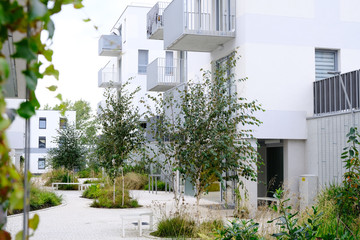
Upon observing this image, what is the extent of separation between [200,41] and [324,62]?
168 inches

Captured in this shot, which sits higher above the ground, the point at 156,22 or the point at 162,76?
the point at 156,22

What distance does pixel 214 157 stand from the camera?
12.1 m

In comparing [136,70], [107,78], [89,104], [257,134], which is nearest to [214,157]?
[257,134]

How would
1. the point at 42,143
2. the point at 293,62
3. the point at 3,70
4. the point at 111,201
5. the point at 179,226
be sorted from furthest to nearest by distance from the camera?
Result: 1. the point at 42,143
2. the point at 111,201
3. the point at 293,62
4. the point at 179,226
5. the point at 3,70

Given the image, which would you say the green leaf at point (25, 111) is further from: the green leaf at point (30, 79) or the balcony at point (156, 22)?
the balcony at point (156, 22)

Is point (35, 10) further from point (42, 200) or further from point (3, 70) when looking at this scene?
point (42, 200)

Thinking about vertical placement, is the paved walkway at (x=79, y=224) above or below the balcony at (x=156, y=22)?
below

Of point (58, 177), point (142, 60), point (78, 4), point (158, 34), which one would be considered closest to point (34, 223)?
point (78, 4)

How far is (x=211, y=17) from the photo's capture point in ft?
61.0

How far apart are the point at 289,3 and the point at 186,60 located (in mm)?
7399

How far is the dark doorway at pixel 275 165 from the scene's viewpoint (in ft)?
60.7

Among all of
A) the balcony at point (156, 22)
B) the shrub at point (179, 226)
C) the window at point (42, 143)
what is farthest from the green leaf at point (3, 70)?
the window at point (42, 143)

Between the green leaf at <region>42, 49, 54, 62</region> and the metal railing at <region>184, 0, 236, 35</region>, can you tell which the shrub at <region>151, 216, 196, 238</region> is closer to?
the metal railing at <region>184, 0, 236, 35</region>

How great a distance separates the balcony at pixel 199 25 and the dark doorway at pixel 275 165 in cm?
446
